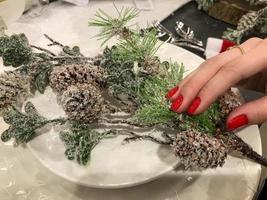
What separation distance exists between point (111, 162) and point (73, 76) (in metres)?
0.12

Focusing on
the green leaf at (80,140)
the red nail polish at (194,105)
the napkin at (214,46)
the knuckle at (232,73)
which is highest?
the knuckle at (232,73)

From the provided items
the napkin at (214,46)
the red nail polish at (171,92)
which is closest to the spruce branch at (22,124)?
the red nail polish at (171,92)

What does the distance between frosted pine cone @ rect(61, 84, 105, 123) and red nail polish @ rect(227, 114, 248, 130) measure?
0.51ft

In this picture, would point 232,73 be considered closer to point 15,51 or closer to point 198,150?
point 198,150

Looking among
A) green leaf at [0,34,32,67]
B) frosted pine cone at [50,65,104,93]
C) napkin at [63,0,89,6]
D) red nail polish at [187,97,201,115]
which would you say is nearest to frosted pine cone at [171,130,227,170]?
red nail polish at [187,97,201,115]

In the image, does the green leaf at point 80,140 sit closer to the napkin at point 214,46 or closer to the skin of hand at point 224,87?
the skin of hand at point 224,87

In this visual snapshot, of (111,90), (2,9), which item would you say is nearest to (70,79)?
(111,90)

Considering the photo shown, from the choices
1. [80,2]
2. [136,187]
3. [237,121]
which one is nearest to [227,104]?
[237,121]

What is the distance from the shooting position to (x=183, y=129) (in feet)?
1.45

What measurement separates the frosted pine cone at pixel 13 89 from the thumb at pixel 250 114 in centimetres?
27

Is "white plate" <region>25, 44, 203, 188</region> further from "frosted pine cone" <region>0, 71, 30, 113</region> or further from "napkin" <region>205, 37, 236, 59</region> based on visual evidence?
"napkin" <region>205, 37, 236, 59</region>

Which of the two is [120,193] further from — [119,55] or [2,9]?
[2,9]

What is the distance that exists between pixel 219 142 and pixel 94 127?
0.53ft

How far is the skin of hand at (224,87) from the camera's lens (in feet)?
1.34
